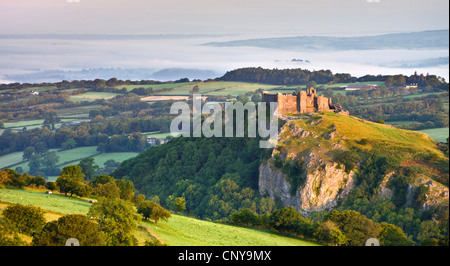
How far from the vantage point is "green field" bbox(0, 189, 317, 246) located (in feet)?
136

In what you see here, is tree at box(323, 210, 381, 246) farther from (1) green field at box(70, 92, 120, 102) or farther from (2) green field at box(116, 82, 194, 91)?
(1) green field at box(70, 92, 120, 102)

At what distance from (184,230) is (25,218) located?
12.6 metres

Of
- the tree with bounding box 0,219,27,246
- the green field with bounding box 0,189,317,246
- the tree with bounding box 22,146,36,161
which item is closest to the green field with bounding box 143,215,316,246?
the green field with bounding box 0,189,317,246

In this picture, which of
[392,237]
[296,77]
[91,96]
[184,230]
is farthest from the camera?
[91,96]

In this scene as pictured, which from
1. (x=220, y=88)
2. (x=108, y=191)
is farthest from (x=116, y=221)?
(x=220, y=88)

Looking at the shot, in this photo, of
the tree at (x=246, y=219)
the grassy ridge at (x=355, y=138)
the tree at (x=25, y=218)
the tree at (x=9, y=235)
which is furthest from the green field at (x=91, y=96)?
the tree at (x=9, y=235)

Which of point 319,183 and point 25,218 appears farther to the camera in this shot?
point 319,183

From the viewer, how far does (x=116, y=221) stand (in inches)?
1433

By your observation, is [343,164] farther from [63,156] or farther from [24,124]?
[24,124]

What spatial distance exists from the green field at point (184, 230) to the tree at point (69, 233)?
5.94m

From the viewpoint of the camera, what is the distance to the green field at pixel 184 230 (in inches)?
1628

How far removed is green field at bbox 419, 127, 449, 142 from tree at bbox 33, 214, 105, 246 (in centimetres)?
5300
